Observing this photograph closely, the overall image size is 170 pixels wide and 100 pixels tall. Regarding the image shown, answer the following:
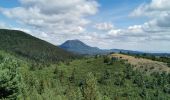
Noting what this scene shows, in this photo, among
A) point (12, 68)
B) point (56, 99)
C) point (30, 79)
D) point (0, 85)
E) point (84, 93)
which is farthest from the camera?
point (30, 79)

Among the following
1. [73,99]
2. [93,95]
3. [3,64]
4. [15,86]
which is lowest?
[73,99]

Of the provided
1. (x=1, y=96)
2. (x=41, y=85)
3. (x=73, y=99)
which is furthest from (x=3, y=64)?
(x=41, y=85)

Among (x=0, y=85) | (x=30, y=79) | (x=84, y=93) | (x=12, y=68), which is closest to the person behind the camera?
(x=0, y=85)

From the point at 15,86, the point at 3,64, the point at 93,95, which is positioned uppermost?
the point at 3,64

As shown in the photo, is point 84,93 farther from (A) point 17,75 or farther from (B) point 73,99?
(B) point 73,99

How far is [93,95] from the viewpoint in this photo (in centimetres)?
5138

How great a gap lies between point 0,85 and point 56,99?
93.7 m

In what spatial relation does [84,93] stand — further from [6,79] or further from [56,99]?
[56,99]

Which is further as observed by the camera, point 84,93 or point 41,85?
point 41,85

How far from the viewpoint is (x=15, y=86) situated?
3612cm

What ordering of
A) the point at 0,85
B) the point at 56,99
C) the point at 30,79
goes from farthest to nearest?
the point at 30,79 → the point at 56,99 → the point at 0,85

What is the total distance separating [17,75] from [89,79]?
56.1 ft

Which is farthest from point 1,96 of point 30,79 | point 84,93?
point 30,79

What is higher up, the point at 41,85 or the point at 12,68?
the point at 12,68
